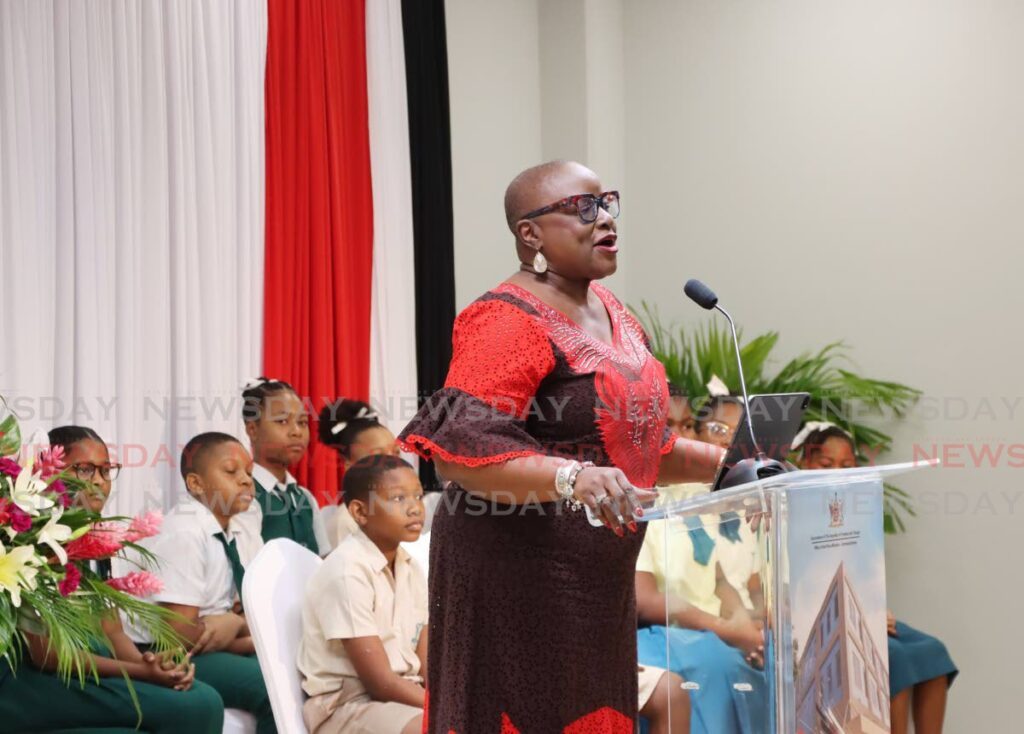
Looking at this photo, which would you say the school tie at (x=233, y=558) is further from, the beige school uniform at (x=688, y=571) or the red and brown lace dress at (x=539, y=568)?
the beige school uniform at (x=688, y=571)

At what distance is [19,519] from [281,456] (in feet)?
7.20

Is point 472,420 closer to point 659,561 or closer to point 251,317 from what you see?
point 659,561

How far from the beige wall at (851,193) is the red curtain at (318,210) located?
2.97ft

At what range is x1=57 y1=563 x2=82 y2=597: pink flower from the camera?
101 inches

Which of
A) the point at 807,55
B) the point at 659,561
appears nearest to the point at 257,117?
the point at 659,561

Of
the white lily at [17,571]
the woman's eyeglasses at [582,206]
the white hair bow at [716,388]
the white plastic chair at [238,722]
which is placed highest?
the woman's eyeglasses at [582,206]

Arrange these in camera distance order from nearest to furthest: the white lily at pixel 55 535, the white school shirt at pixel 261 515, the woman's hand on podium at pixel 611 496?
the woman's hand on podium at pixel 611 496, the white lily at pixel 55 535, the white school shirt at pixel 261 515

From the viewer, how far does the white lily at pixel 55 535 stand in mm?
A: 2494

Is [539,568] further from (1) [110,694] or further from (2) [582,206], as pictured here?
(1) [110,694]

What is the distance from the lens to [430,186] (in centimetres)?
585

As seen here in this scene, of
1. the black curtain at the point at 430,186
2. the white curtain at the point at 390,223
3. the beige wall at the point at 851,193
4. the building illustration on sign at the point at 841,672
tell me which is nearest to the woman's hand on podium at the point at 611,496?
the building illustration on sign at the point at 841,672

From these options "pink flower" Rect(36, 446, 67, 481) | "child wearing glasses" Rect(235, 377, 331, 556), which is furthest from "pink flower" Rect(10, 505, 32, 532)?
"child wearing glasses" Rect(235, 377, 331, 556)

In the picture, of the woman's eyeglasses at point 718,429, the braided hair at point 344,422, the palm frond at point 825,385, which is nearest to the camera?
the woman's eyeglasses at point 718,429

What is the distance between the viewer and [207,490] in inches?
168
